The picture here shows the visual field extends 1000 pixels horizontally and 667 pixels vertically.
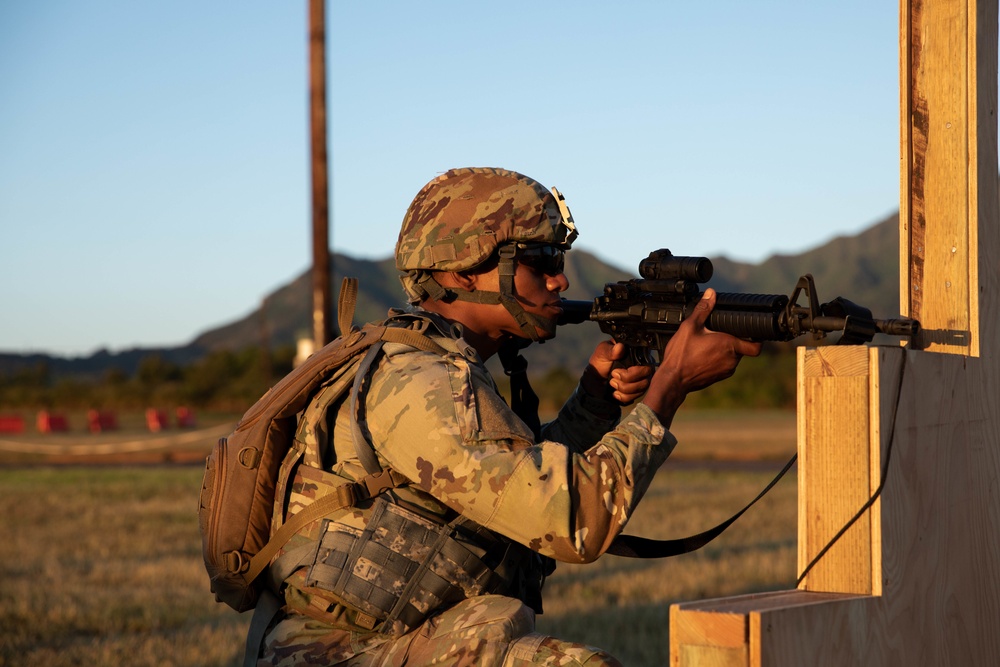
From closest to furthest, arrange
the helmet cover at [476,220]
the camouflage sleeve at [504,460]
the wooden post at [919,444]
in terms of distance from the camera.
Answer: the wooden post at [919,444], the camouflage sleeve at [504,460], the helmet cover at [476,220]

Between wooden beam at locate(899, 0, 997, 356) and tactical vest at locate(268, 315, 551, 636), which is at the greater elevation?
wooden beam at locate(899, 0, 997, 356)

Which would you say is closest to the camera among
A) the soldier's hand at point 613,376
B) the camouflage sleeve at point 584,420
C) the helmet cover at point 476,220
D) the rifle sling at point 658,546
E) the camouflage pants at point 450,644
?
the camouflage pants at point 450,644

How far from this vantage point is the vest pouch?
10.5 ft

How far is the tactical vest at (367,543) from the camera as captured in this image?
3197mm

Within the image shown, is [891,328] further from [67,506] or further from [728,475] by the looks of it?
[728,475]

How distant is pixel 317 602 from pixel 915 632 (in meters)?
1.58

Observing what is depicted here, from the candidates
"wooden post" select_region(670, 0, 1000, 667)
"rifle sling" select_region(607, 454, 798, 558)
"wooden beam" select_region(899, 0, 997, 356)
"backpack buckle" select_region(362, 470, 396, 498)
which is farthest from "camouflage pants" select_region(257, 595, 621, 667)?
"wooden beam" select_region(899, 0, 997, 356)

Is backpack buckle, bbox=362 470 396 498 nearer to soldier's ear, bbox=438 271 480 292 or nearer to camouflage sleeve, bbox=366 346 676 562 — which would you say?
camouflage sleeve, bbox=366 346 676 562

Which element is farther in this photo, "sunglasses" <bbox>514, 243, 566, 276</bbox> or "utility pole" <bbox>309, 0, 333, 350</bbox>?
"utility pole" <bbox>309, 0, 333, 350</bbox>

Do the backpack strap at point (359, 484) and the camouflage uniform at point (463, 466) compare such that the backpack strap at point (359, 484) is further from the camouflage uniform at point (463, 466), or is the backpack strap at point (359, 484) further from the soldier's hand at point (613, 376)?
the soldier's hand at point (613, 376)

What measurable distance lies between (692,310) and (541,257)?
0.52 m

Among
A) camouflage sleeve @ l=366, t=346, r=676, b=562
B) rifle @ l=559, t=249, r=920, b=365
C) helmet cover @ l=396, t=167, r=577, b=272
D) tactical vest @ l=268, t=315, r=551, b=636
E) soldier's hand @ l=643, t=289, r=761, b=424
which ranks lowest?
tactical vest @ l=268, t=315, r=551, b=636

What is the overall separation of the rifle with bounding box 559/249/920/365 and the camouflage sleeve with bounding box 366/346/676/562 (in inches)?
15.3

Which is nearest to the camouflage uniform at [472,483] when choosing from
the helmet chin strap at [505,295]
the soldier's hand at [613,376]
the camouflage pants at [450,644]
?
the camouflage pants at [450,644]
